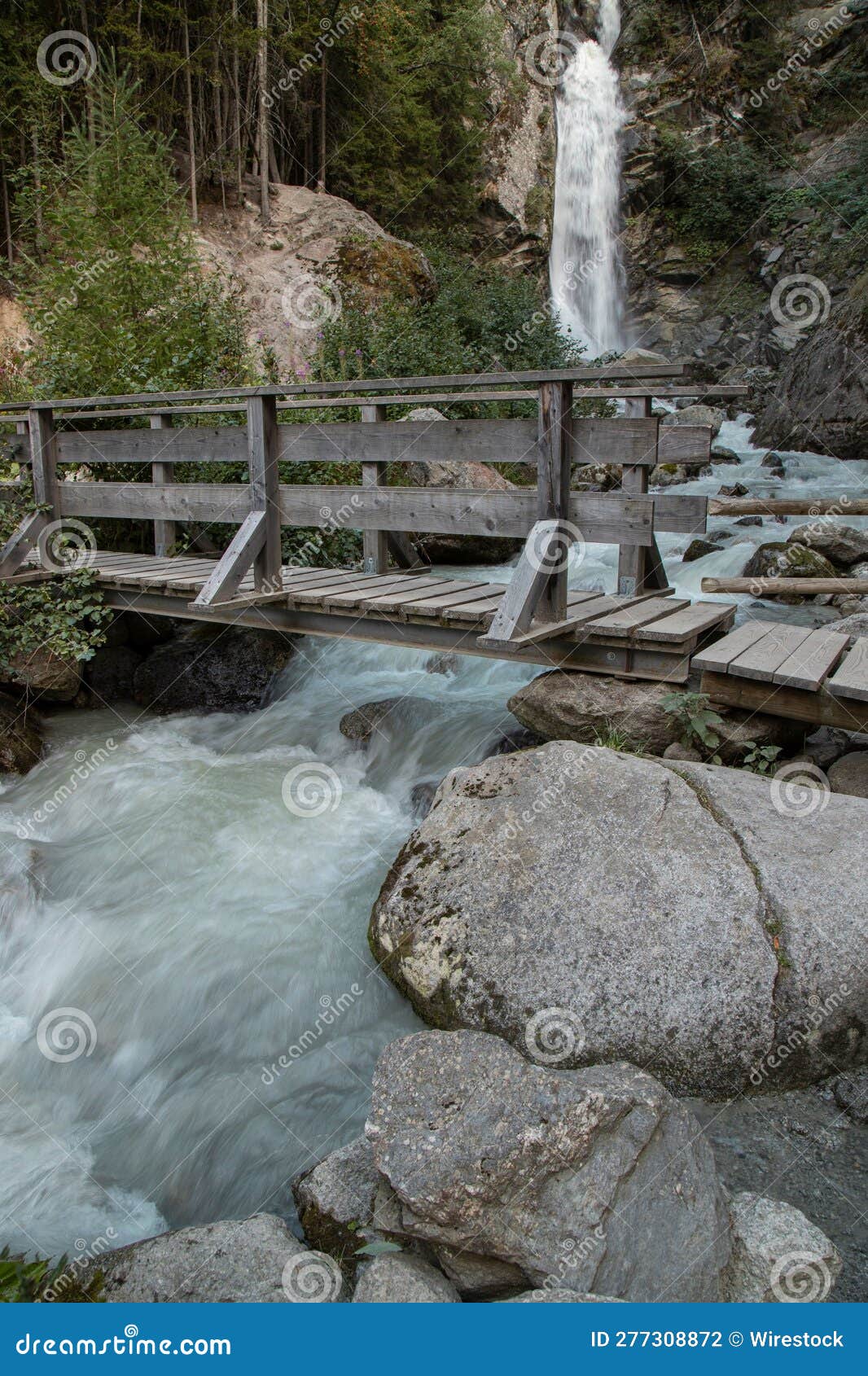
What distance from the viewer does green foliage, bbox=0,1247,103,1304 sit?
2.97 metres

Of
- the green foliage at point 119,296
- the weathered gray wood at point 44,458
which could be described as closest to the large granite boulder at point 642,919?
the weathered gray wood at point 44,458

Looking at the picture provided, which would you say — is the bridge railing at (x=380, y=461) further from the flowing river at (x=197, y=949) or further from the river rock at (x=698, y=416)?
the river rock at (x=698, y=416)

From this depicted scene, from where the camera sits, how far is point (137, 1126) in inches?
160

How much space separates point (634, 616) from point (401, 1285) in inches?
151

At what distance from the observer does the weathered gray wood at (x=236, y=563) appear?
619 cm

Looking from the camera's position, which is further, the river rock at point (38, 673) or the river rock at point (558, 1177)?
the river rock at point (38, 673)

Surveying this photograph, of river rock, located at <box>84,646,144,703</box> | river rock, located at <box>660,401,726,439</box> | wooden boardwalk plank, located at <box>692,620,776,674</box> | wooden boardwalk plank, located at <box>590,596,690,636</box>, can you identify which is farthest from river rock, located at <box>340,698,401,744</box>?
river rock, located at <box>660,401,726,439</box>

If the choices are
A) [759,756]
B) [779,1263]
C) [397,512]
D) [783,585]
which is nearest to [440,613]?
[397,512]

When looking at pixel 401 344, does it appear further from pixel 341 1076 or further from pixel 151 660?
pixel 341 1076

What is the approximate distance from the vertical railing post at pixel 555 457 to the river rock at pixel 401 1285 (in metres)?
3.45

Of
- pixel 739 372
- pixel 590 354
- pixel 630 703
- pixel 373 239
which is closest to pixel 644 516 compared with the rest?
pixel 630 703

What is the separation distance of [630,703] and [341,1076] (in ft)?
8.03

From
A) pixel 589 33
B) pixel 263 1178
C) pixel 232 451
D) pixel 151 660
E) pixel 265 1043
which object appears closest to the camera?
pixel 263 1178

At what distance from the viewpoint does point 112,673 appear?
8039mm
